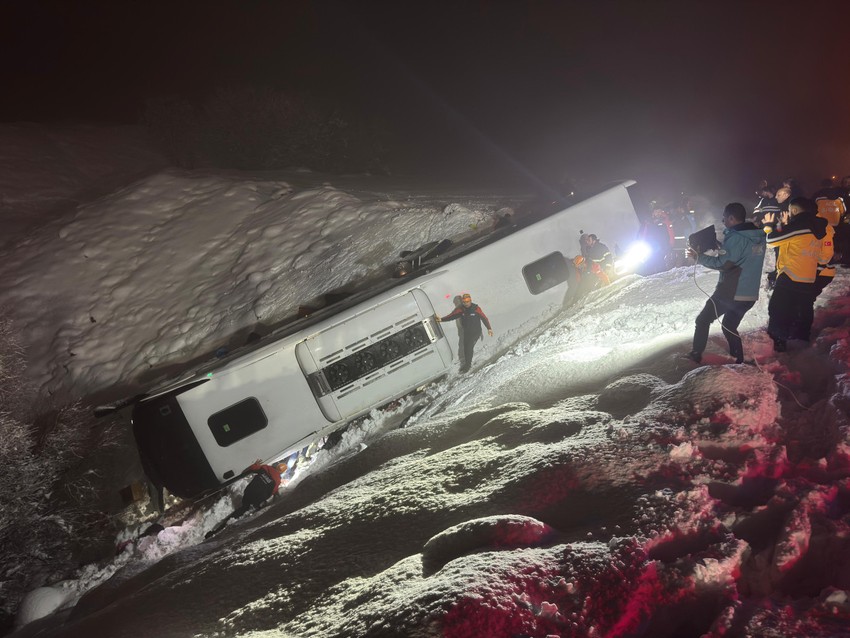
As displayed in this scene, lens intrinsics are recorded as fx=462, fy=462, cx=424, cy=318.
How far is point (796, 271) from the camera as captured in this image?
4.91 m

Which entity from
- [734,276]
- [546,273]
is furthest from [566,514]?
[546,273]

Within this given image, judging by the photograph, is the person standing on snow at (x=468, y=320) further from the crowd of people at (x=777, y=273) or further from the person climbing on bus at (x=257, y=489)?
the person climbing on bus at (x=257, y=489)

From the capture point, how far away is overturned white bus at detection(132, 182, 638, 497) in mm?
6203

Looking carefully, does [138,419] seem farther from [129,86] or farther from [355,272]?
[129,86]

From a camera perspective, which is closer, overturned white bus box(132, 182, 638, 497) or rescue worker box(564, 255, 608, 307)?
overturned white bus box(132, 182, 638, 497)

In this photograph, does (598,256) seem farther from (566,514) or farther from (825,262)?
(566,514)

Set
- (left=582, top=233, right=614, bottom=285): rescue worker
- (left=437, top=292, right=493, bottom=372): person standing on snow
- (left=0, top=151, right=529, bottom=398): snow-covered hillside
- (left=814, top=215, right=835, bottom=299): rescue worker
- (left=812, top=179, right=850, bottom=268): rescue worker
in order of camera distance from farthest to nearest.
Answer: (left=0, top=151, right=529, bottom=398): snow-covered hillside → (left=582, top=233, right=614, bottom=285): rescue worker → (left=437, top=292, right=493, bottom=372): person standing on snow → (left=812, top=179, right=850, bottom=268): rescue worker → (left=814, top=215, right=835, bottom=299): rescue worker

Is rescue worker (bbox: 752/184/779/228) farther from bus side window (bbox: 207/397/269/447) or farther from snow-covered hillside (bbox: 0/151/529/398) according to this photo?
bus side window (bbox: 207/397/269/447)

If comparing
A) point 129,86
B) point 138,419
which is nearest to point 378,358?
point 138,419

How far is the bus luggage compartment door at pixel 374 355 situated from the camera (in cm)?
657

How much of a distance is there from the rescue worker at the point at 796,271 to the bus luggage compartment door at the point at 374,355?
4.12 m

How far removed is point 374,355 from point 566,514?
396 cm

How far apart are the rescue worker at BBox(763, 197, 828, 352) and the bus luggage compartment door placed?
412 cm

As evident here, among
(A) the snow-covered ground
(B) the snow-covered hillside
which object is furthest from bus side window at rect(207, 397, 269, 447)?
(B) the snow-covered hillside
